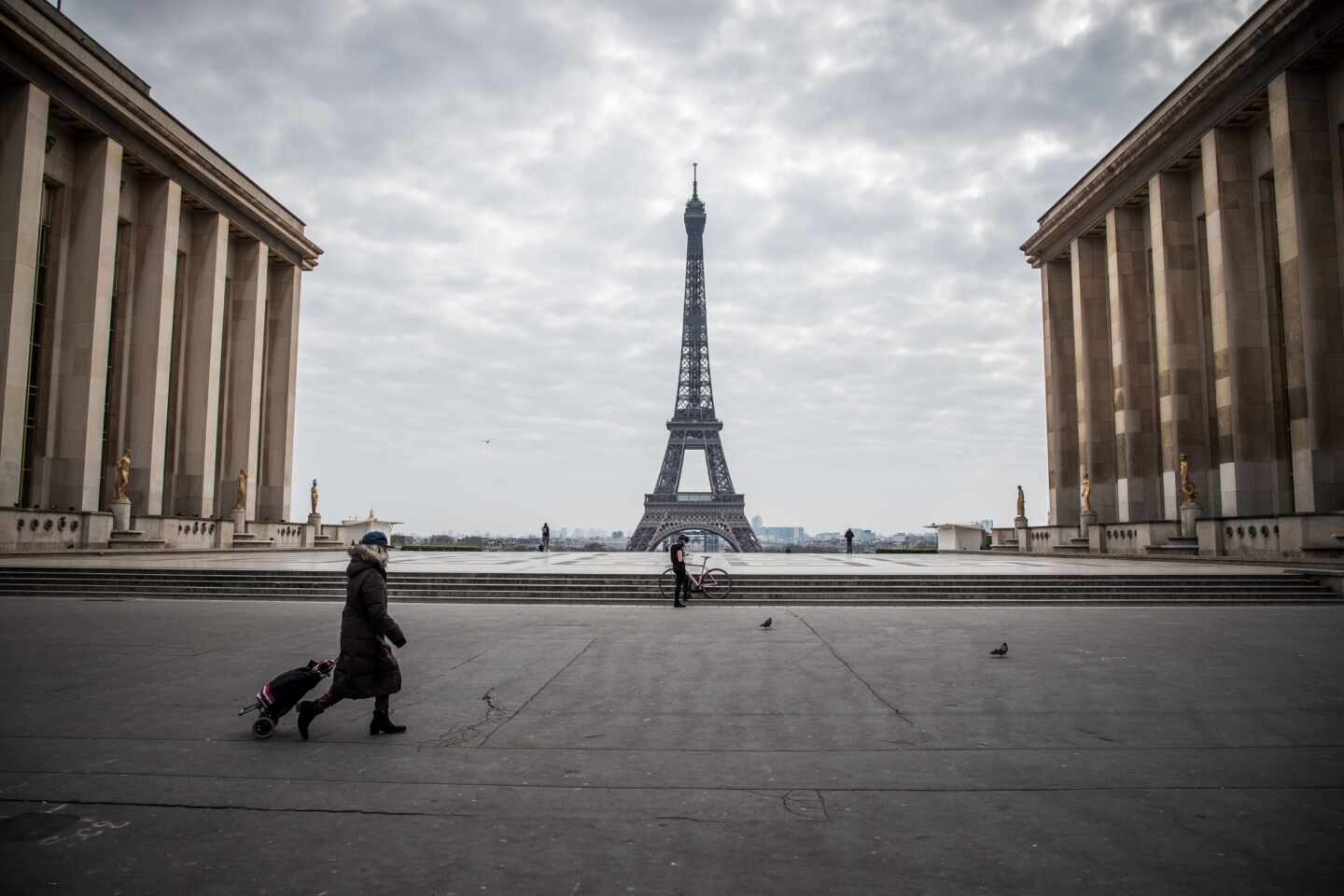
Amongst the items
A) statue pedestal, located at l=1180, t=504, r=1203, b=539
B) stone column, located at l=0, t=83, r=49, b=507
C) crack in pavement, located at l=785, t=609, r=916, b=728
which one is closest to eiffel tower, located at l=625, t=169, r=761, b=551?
statue pedestal, located at l=1180, t=504, r=1203, b=539

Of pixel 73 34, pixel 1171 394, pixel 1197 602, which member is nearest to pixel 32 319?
pixel 73 34

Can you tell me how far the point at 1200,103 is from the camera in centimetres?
3294

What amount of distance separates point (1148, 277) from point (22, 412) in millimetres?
46963

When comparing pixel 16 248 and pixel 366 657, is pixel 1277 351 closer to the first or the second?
pixel 366 657

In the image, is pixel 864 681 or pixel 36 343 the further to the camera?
pixel 36 343

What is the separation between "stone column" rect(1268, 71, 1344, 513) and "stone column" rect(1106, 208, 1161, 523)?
32.0 ft

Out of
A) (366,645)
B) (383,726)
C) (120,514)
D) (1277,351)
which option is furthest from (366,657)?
(1277,351)

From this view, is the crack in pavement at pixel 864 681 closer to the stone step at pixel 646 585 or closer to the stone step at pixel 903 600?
the stone step at pixel 903 600

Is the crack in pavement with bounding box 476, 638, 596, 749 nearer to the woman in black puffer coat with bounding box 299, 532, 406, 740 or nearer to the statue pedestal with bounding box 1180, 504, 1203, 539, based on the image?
the woman in black puffer coat with bounding box 299, 532, 406, 740

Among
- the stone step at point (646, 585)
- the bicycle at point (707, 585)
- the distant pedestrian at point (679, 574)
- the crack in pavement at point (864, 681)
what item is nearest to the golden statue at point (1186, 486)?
the stone step at point (646, 585)

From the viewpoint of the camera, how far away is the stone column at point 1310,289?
27.4 m

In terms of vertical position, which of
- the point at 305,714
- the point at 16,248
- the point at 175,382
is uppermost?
the point at 16,248

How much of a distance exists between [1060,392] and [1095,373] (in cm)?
361

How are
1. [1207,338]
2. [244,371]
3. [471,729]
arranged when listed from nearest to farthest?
[471,729]
[1207,338]
[244,371]
